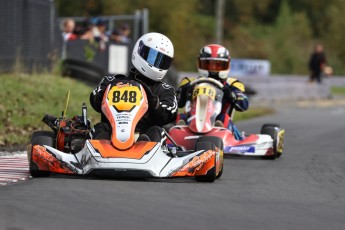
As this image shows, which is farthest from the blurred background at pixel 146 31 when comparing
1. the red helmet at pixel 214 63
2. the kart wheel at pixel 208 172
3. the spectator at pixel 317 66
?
the kart wheel at pixel 208 172

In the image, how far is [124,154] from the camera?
371 inches

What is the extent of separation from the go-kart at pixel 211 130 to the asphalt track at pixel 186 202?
125 cm

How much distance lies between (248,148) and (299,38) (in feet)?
177

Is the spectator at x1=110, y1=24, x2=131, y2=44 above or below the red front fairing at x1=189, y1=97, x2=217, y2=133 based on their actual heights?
above

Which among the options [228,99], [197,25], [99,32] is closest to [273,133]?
[228,99]

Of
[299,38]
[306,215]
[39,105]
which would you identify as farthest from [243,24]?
[306,215]

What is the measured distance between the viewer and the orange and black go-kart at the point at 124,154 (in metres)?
9.37

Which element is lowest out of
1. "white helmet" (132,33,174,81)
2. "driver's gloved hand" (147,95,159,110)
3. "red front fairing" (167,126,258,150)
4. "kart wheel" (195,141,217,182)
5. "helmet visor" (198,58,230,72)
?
"red front fairing" (167,126,258,150)

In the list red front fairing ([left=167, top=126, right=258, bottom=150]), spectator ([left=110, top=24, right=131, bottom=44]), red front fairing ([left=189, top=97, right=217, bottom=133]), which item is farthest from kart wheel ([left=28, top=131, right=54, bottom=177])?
spectator ([left=110, top=24, right=131, bottom=44])

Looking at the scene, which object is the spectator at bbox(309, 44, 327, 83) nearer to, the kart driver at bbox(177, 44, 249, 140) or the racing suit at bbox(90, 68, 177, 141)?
the kart driver at bbox(177, 44, 249, 140)

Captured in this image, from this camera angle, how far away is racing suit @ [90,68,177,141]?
9.99 meters

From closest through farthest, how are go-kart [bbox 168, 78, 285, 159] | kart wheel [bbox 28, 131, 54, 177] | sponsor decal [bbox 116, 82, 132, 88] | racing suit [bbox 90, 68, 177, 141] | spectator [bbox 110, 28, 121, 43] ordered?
kart wheel [bbox 28, 131, 54, 177] → sponsor decal [bbox 116, 82, 132, 88] → racing suit [bbox 90, 68, 177, 141] → go-kart [bbox 168, 78, 285, 159] → spectator [bbox 110, 28, 121, 43]

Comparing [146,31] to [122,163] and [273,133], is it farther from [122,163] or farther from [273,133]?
[122,163]

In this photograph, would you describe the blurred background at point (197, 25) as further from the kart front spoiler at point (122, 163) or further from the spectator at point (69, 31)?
the kart front spoiler at point (122, 163)
